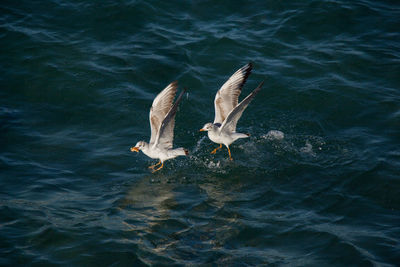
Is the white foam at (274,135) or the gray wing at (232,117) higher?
the gray wing at (232,117)

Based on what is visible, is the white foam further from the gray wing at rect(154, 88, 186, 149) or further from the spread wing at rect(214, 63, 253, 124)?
the gray wing at rect(154, 88, 186, 149)

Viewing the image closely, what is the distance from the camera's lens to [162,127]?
1102 centimetres

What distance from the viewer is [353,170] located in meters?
11.6

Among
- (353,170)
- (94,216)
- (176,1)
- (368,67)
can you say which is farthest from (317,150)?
(176,1)

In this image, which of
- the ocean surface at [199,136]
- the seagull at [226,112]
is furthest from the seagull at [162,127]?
the seagull at [226,112]

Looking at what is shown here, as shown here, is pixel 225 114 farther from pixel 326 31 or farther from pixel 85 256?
pixel 326 31

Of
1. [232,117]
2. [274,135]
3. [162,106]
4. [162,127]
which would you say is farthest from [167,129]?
[274,135]

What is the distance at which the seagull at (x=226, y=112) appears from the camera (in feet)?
39.4

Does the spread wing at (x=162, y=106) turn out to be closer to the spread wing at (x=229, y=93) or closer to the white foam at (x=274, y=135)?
the spread wing at (x=229, y=93)

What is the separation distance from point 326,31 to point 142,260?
11.7 meters

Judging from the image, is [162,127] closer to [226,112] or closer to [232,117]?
[232,117]

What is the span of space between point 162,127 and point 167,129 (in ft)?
1.20

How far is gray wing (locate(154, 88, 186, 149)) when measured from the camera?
10.7 meters

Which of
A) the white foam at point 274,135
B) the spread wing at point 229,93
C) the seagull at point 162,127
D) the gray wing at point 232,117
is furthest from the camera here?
the white foam at point 274,135
